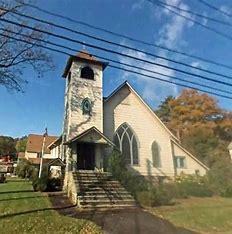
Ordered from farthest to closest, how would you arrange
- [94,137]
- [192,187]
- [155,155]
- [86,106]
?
[155,155] < [86,106] < [192,187] < [94,137]

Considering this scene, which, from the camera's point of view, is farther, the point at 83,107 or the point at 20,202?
the point at 83,107

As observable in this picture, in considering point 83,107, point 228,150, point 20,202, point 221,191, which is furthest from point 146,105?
point 228,150

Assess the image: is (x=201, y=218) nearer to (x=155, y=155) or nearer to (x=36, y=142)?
(x=155, y=155)

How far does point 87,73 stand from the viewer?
85.3ft

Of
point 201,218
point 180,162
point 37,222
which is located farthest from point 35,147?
point 201,218

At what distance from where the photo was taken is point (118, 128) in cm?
2530

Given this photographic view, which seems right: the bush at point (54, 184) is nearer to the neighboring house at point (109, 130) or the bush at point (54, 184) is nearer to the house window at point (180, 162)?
the neighboring house at point (109, 130)

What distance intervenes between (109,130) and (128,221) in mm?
12848

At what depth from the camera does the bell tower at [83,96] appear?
77.5 feet

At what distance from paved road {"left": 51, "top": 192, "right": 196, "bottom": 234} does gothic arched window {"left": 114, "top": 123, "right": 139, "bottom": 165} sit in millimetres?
9520

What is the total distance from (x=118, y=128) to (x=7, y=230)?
52.5ft

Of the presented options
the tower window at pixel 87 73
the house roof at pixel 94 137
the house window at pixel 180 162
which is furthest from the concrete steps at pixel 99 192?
the tower window at pixel 87 73

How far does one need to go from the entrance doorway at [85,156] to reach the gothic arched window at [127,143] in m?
2.42

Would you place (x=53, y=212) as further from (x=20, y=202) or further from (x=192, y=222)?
(x=192, y=222)
